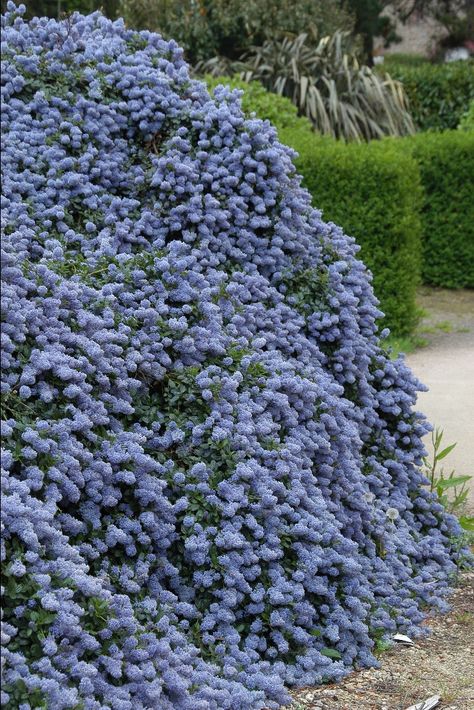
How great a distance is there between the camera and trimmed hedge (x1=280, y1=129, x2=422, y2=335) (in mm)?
9031

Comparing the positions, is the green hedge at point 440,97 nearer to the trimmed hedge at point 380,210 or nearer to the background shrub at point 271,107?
the background shrub at point 271,107

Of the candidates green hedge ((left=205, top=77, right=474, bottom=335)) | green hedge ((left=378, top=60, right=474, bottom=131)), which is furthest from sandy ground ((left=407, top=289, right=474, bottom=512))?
green hedge ((left=378, top=60, right=474, bottom=131))

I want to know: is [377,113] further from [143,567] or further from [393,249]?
[143,567]

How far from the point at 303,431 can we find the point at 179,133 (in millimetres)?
1169

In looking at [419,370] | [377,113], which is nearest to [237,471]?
[419,370]

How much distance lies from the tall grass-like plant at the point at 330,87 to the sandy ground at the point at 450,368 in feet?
10.6

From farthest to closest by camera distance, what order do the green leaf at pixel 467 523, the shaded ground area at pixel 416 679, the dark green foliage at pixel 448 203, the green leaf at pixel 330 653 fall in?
the dark green foliage at pixel 448 203 → the green leaf at pixel 467 523 → the green leaf at pixel 330 653 → the shaded ground area at pixel 416 679

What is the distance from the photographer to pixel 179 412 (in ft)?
10.5

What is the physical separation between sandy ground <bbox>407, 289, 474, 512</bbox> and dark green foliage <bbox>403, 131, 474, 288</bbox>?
33cm

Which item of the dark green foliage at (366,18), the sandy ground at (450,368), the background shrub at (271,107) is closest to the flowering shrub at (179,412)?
the sandy ground at (450,368)

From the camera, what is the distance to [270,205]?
388 centimetres

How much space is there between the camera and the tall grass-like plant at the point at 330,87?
43.3 feet

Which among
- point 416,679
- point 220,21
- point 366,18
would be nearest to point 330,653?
point 416,679

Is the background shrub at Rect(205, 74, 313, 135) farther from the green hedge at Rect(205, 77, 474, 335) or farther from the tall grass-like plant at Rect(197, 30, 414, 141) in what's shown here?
the tall grass-like plant at Rect(197, 30, 414, 141)
